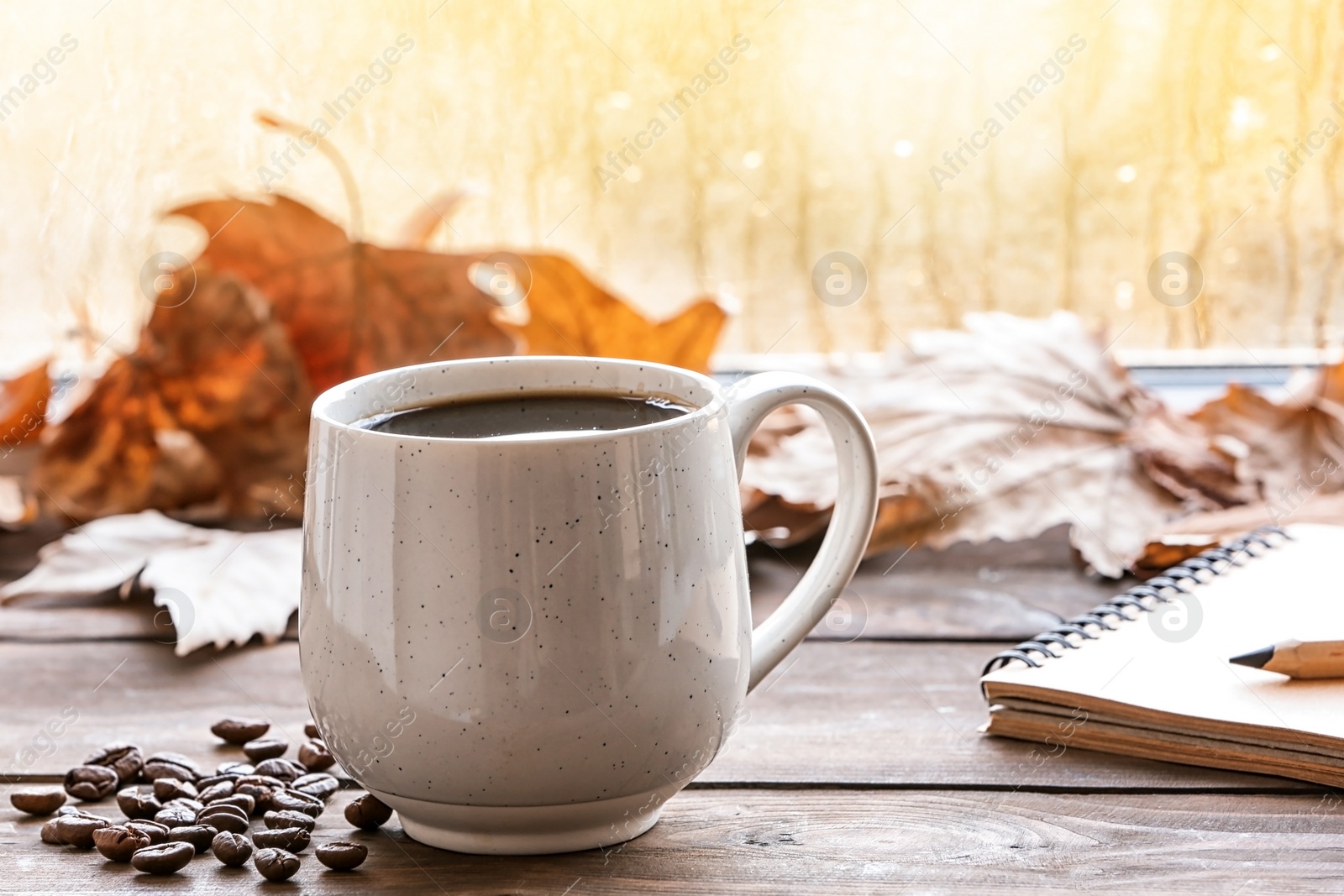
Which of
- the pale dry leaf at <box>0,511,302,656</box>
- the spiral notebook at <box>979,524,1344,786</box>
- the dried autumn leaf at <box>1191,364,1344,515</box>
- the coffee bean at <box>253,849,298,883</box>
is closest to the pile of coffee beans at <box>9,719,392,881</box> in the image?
the coffee bean at <box>253,849,298,883</box>

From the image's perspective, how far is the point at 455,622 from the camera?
19.0 inches

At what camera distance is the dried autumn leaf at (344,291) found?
38.8 inches

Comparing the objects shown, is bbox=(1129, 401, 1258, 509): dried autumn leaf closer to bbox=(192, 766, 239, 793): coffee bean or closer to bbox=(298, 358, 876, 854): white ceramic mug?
bbox=(298, 358, 876, 854): white ceramic mug

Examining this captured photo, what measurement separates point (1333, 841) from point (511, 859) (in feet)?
1.08

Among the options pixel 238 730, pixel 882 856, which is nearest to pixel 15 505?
pixel 238 730

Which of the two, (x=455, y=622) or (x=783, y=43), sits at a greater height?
(x=783, y=43)

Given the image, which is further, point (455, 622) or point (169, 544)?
point (169, 544)

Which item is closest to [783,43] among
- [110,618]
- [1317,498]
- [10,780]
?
[1317,498]

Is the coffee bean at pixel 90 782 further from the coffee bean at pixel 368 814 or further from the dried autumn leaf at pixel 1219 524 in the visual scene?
the dried autumn leaf at pixel 1219 524

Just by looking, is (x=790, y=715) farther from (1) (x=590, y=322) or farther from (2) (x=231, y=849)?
(1) (x=590, y=322)

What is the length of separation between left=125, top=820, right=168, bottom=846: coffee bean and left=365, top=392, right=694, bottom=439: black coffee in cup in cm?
20

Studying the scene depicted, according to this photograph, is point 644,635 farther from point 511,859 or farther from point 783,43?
point 783,43

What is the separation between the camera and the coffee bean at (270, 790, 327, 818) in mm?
575

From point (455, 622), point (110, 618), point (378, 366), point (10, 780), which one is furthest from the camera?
point (378, 366)
